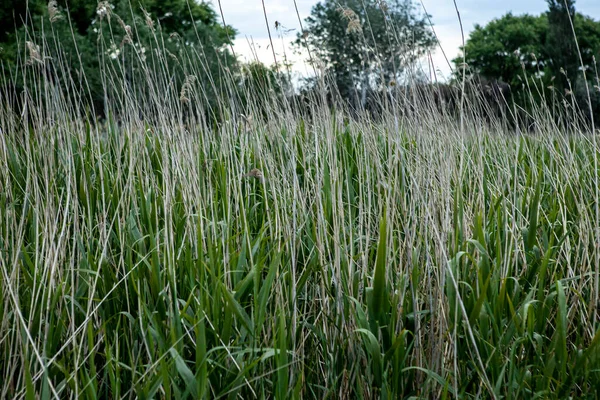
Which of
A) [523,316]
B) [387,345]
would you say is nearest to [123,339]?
[387,345]

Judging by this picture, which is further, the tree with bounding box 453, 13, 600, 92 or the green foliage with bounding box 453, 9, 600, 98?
the tree with bounding box 453, 13, 600, 92

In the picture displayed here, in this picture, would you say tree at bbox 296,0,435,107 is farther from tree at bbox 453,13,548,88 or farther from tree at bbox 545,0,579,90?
tree at bbox 453,13,548,88

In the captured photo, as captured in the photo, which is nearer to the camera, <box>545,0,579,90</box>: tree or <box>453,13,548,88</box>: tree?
<box>545,0,579,90</box>: tree

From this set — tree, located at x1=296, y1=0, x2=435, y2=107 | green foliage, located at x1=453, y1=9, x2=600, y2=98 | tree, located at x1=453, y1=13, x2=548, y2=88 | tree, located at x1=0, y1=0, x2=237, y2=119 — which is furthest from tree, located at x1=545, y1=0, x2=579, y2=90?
tree, located at x1=453, y1=13, x2=548, y2=88

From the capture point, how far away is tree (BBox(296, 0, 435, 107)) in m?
2.24

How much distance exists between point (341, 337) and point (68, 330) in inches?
29.8

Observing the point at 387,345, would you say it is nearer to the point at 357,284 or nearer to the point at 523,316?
the point at 357,284

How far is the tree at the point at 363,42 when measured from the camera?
224cm

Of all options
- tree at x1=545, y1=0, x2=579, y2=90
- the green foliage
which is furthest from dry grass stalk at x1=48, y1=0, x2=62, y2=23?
the green foliage

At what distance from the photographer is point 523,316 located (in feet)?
5.72

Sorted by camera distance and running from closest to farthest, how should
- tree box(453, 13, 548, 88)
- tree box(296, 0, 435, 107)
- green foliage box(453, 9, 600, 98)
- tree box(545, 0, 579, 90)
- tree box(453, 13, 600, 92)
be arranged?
1. tree box(296, 0, 435, 107)
2. tree box(545, 0, 579, 90)
3. green foliage box(453, 9, 600, 98)
4. tree box(453, 13, 600, 92)
5. tree box(453, 13, 548, 88)

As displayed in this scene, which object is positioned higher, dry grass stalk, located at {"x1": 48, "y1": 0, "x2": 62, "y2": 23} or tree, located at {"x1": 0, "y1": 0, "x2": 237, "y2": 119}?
tree, located at {"x1": 0, "y1": 0, "x2": 237, "y2": 119}

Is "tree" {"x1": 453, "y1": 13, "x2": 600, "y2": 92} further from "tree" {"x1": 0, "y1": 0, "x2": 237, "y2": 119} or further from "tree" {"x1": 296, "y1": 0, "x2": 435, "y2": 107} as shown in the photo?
"tree" {"x1": 0, "y1": 0, "x2": 237, "y2": 119}

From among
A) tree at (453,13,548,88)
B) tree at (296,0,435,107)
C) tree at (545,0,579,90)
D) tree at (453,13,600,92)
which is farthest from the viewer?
tree at (453,13,548,88)
